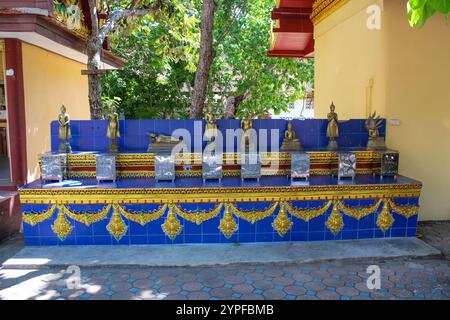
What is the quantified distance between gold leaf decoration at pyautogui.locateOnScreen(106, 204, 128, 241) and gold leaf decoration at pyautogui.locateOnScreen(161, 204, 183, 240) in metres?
0.48

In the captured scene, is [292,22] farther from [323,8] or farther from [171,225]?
[171,225]

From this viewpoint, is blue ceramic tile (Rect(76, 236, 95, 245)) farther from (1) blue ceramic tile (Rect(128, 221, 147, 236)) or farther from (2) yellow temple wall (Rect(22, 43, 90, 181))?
(2) yellow temple wall (Rect(22, 43, 90, 181))

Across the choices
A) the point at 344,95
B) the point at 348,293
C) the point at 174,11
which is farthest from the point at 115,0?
the point at 348,293

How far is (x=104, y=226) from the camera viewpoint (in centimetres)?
493

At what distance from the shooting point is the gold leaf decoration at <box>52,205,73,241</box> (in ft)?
16.0

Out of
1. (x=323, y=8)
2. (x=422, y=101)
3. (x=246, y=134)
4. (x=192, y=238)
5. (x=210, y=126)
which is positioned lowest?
(x=192, y=238)

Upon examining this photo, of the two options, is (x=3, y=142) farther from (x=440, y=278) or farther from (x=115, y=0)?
(x=440, y=278)

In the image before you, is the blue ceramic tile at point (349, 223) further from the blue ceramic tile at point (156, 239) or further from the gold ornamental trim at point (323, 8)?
the gold ornamental trim at point (323, 8)

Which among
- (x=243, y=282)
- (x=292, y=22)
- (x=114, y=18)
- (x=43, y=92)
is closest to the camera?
(x=243, y=282)

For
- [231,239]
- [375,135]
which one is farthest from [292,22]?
[231,239]

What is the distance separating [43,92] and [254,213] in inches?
194

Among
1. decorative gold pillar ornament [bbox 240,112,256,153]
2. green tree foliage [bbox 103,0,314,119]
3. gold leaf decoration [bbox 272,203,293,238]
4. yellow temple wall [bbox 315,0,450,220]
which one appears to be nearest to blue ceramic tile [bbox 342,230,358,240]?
gold leaf decoration [bbox 272,203,293,238]

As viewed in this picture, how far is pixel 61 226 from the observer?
490cm

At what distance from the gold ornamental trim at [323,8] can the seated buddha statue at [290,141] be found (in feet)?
9.35
